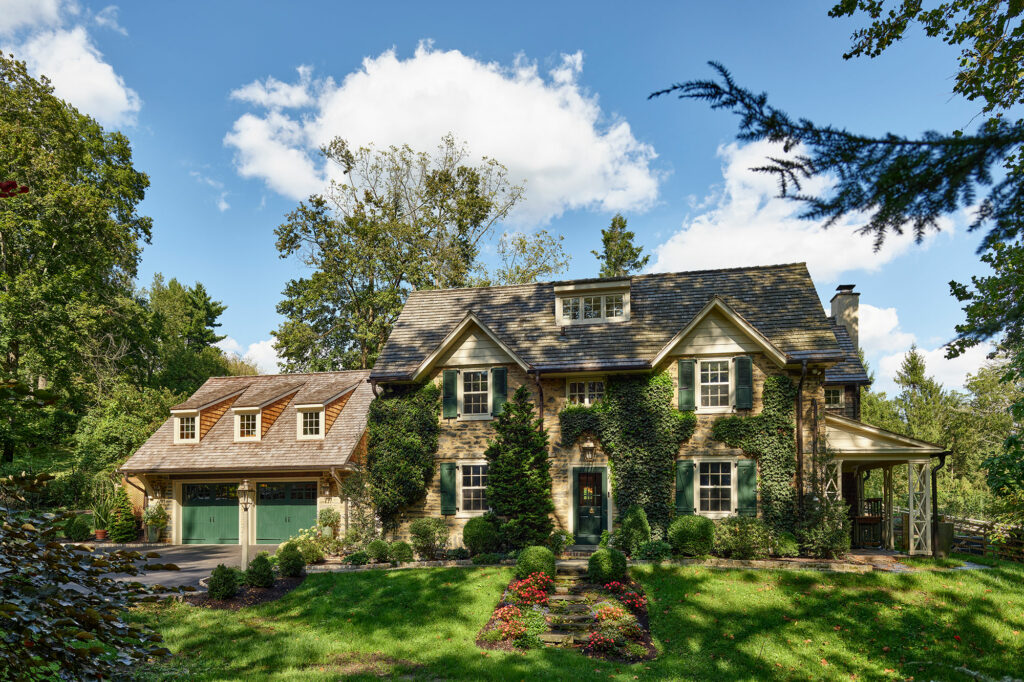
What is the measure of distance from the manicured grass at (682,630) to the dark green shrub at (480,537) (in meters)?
1.70

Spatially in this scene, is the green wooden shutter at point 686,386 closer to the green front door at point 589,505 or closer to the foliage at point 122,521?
the green front door at point 589,505

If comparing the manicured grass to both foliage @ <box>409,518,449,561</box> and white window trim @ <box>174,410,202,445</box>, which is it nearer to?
foliage @ <box>409,518,449,561</box>

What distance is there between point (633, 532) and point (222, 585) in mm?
10599

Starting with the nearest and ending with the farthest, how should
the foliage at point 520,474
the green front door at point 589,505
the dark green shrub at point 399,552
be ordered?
the dark green shrub at point 399,552
the foliage at point 520,474
the green front door at point 589,505

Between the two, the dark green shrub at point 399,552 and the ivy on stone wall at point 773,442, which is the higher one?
the ivy on stone wall at point 773,442

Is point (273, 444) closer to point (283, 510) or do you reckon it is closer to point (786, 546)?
point (283, 510)

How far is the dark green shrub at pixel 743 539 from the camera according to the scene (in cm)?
1558

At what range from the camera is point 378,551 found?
1691 centimetres

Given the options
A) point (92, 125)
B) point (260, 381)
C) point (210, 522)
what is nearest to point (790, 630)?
point (210, 522)

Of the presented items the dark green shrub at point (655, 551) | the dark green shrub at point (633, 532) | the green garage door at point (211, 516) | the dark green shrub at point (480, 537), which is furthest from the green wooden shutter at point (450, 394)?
the green garage door at point (211, 516)

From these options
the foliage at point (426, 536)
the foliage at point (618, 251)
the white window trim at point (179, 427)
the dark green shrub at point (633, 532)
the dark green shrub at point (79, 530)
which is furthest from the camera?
the foliage at point (618, 251)

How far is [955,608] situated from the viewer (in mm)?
12367

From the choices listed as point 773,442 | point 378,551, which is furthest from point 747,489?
point 378,551

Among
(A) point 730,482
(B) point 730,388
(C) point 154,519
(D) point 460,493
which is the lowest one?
(C) point 154,519
